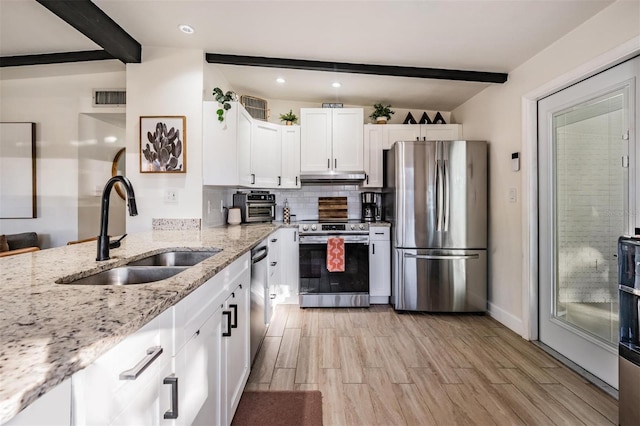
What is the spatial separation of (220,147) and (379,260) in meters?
2.06

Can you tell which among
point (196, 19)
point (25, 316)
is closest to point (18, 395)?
point (25, 316)

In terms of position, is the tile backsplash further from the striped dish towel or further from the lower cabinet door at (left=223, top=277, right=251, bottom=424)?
the lower cabinet door at (left=223, top=277, right=251, bottom=424)

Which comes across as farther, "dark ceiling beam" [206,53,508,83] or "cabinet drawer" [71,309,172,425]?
"dark ceiling beam" [206,53,508,83]

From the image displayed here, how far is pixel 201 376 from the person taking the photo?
1092 mm

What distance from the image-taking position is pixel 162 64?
9.03ft

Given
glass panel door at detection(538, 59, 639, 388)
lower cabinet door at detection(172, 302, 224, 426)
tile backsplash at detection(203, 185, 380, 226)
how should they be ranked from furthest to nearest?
1. tile backsplash at detection(203, 185, 380, 226)
2. glass panel door at detection(538, 59, 639, 388)
3. lower cabinet door at detection(172, 302, 224, 426)

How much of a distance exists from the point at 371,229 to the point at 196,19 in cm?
250

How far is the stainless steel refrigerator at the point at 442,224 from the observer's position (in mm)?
3102

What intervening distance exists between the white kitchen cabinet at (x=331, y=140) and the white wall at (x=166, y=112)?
4.22ft

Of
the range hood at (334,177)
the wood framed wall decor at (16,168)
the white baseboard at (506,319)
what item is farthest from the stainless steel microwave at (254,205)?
the white baseboard at (506,319)

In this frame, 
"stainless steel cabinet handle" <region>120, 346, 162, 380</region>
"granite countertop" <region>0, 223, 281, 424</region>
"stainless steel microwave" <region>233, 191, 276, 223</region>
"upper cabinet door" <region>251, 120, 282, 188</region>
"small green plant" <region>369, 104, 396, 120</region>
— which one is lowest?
"stainless steel cabinet handle" <region>120, 346, 162, 380</region>

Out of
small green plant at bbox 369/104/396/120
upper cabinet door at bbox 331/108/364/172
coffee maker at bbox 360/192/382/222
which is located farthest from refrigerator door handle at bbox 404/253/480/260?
small green plant at bbox 369/104/396/120

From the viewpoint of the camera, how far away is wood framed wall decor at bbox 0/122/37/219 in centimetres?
333

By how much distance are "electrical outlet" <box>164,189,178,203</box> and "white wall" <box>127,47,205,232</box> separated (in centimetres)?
3
